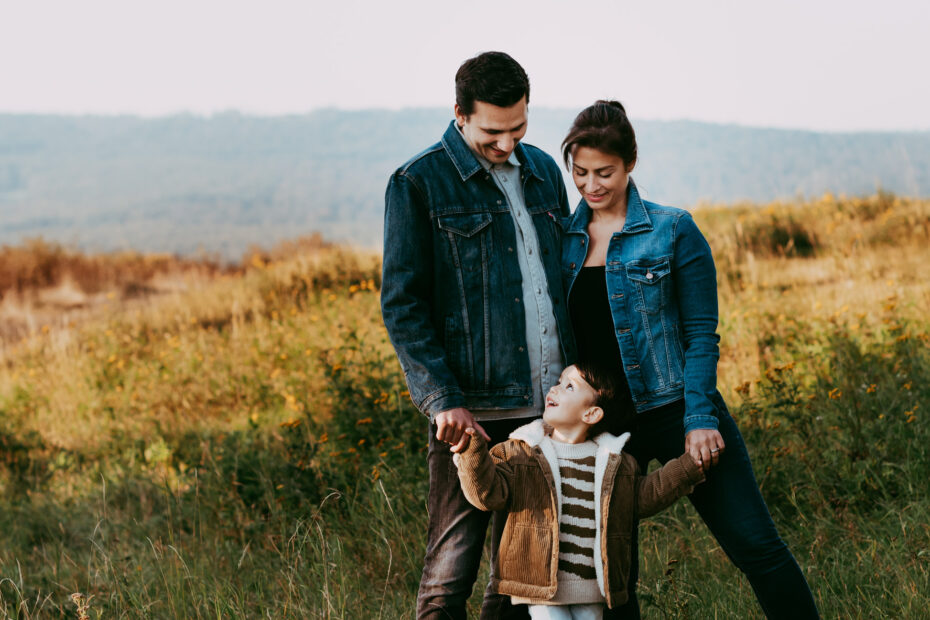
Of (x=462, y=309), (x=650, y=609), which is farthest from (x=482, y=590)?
(x=462, y=309)

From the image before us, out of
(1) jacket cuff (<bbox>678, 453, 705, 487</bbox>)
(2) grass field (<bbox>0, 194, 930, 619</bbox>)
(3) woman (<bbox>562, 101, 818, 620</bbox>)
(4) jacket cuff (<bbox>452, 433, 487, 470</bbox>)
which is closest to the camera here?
(4) jacket cuff (<bbox>452, 433, 487, 470</bbox>)

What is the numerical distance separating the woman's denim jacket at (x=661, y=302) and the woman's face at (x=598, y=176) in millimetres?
130

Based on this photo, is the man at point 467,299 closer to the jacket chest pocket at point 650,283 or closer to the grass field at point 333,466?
the jacket chest pocket at point 650,283

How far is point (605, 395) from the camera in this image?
100 inches

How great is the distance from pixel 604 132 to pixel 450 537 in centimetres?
139

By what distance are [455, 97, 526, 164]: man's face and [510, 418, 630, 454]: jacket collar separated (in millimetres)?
852

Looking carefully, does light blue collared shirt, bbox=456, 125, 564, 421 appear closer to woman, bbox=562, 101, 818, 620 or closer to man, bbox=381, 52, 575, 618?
man, bbox=381, 52, 575, 618

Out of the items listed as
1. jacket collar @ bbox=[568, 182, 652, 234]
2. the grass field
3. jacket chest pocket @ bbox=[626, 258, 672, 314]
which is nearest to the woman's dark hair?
jacket collar @ bbox=[568, 182, 652, 234]

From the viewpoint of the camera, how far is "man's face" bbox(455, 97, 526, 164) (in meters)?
2.56

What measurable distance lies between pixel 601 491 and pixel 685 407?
399 millimetres

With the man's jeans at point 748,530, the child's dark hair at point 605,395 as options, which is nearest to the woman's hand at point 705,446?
the man's jeans at point 748,530

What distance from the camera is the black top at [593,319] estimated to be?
275 centimetres

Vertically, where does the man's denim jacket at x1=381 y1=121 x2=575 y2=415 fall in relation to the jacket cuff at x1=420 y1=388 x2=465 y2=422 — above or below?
above

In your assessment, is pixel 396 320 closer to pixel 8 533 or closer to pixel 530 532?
pixel 530 532
